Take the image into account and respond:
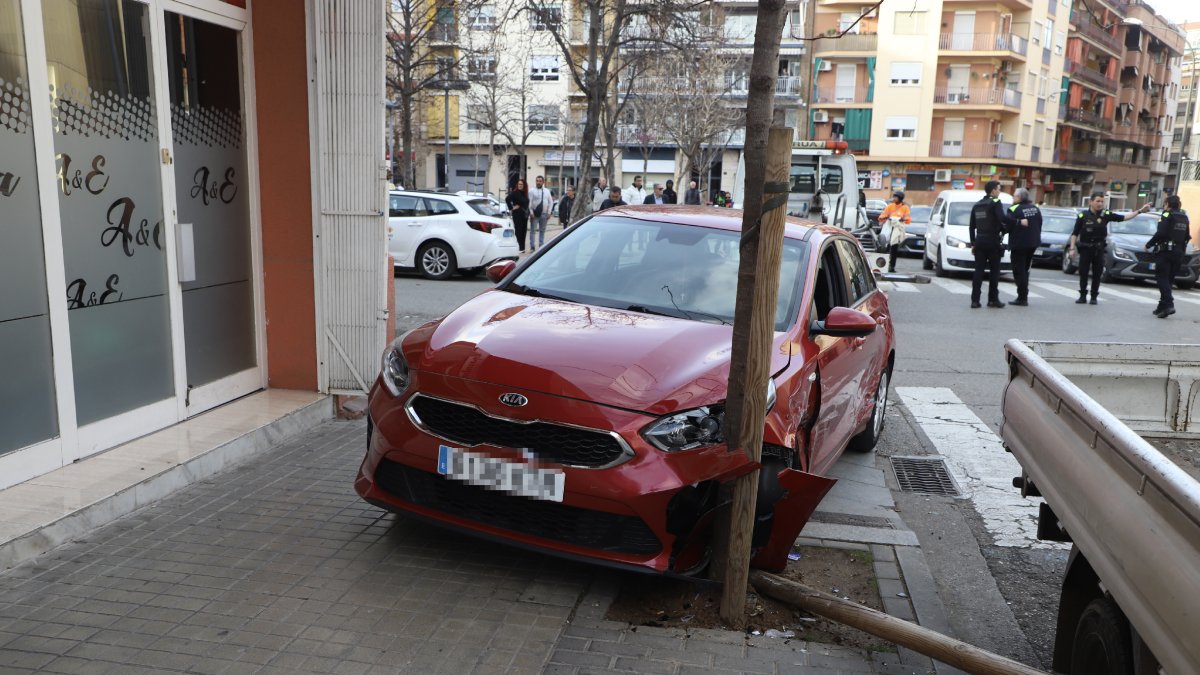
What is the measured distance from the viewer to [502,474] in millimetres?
3959

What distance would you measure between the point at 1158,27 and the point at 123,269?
305ft

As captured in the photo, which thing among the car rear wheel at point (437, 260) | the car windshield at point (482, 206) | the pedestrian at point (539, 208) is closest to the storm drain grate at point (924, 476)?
the car rear wheel at point (437, 260)

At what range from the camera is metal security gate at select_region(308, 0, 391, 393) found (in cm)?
647

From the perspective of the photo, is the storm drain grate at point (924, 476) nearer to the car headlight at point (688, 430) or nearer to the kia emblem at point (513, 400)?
the car headlight at point (688, 430)

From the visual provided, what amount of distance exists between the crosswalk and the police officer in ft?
6.47

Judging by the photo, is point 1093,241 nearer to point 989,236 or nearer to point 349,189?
point 989,236

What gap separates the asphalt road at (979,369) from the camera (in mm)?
4336

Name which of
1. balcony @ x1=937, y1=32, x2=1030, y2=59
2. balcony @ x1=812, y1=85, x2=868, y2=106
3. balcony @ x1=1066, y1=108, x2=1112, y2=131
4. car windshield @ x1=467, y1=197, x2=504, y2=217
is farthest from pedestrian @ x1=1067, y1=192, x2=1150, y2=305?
balcony @ x1=1066, y1=108, x2=1112, y2=131

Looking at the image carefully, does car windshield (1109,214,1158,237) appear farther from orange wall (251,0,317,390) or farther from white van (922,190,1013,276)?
orange wall (251,0,317,390)

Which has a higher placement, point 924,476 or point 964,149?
point 964,149

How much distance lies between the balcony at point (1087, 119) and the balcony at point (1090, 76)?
2203 mm

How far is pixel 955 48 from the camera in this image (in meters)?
57.6

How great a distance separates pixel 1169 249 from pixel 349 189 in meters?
13.4

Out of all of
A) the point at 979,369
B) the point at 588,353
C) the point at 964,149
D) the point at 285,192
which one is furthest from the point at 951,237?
the point at 964,149
